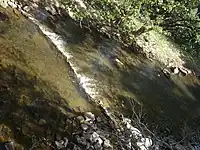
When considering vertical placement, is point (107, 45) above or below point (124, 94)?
above

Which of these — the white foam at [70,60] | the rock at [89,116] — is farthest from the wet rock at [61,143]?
the white foam at [70,60]

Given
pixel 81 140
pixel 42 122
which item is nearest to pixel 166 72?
pixel 81 140

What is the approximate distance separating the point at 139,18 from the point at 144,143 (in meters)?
8.89

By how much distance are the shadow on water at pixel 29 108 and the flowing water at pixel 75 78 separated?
3 centimetres

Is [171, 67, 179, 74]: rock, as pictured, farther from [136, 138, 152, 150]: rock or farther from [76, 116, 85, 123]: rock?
[76, 116, 85, 123]: rock

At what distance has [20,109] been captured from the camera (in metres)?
10.0

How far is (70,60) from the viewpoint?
14492 millimetres

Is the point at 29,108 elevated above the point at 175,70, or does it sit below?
above

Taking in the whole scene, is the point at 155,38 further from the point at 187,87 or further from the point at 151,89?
the point at 151,89

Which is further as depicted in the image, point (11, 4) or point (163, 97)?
point (163, 97)

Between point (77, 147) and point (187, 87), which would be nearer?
point (77, 147)

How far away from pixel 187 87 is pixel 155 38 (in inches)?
164

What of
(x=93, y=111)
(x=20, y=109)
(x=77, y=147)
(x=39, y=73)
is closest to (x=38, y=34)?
(x=39, y=73)

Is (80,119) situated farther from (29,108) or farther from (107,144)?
(29,108)
